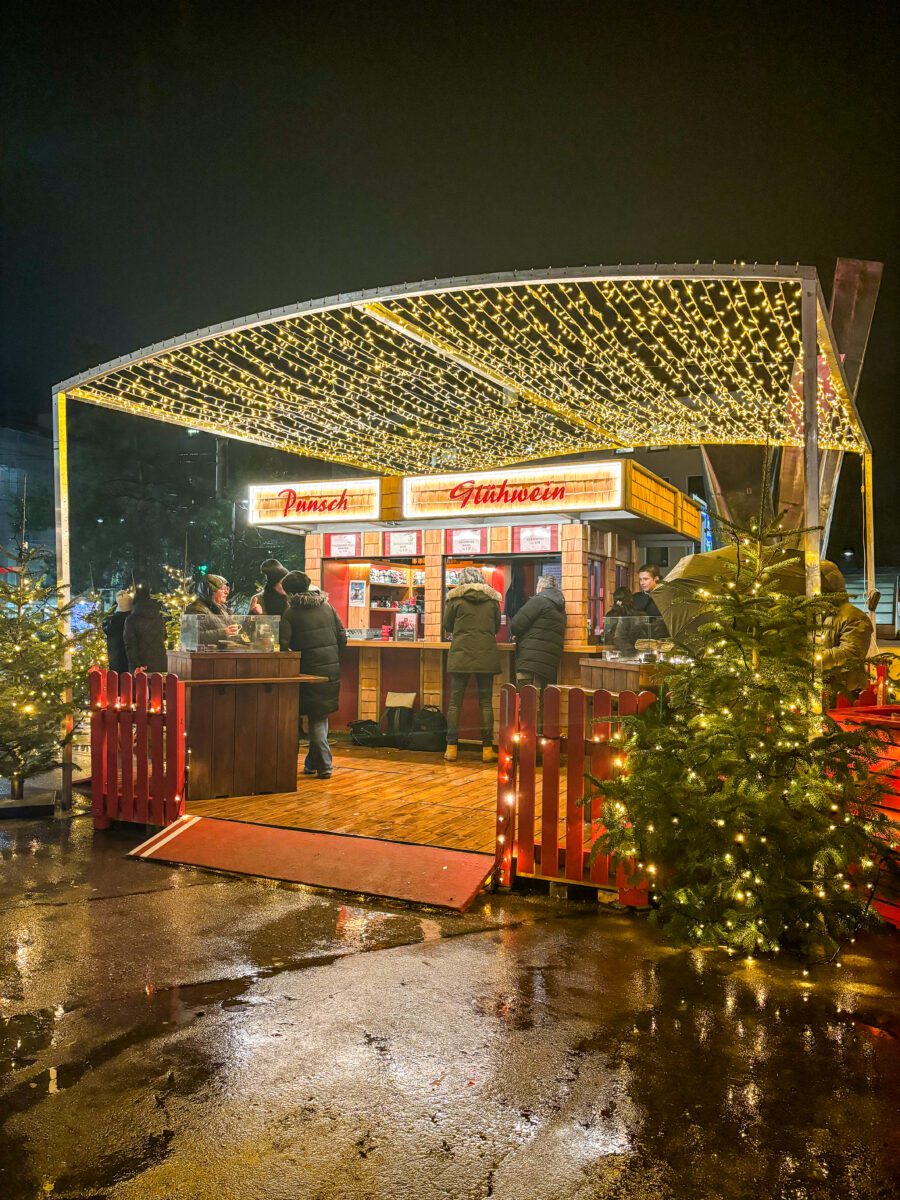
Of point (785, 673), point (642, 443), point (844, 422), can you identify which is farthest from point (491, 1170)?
point (642, 443)

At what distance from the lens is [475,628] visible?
981 cm

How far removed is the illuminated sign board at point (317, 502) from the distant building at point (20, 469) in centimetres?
2417

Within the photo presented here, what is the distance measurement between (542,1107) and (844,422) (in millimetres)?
8870

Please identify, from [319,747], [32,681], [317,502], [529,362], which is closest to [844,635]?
[529,362]

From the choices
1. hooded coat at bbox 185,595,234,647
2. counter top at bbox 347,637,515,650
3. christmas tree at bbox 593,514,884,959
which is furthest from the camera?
counter top at bbox 347,637,515,650

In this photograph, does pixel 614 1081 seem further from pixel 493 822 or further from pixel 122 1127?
pixel 493 822

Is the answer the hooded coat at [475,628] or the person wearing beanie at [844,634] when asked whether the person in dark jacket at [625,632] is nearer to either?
the hooded coat at [475,628]

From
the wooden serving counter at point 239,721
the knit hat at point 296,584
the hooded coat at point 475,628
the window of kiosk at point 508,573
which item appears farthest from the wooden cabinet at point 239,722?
the window of kiosk at point 508,573

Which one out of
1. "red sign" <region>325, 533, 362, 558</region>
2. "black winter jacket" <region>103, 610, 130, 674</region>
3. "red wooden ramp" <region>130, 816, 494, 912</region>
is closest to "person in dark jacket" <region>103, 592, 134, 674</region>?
"black winter jacket" <region>103, 610, 130, 674</region>

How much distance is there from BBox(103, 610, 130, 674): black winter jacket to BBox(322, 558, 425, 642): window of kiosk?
329 centimetres

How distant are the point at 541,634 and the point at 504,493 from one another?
2.06 m

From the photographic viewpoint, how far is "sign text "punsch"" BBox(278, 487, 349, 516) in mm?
12000

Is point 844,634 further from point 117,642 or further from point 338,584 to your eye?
point 338,584

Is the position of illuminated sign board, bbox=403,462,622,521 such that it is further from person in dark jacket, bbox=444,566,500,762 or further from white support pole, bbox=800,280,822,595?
white support pole, bbox=800,280,822,595
